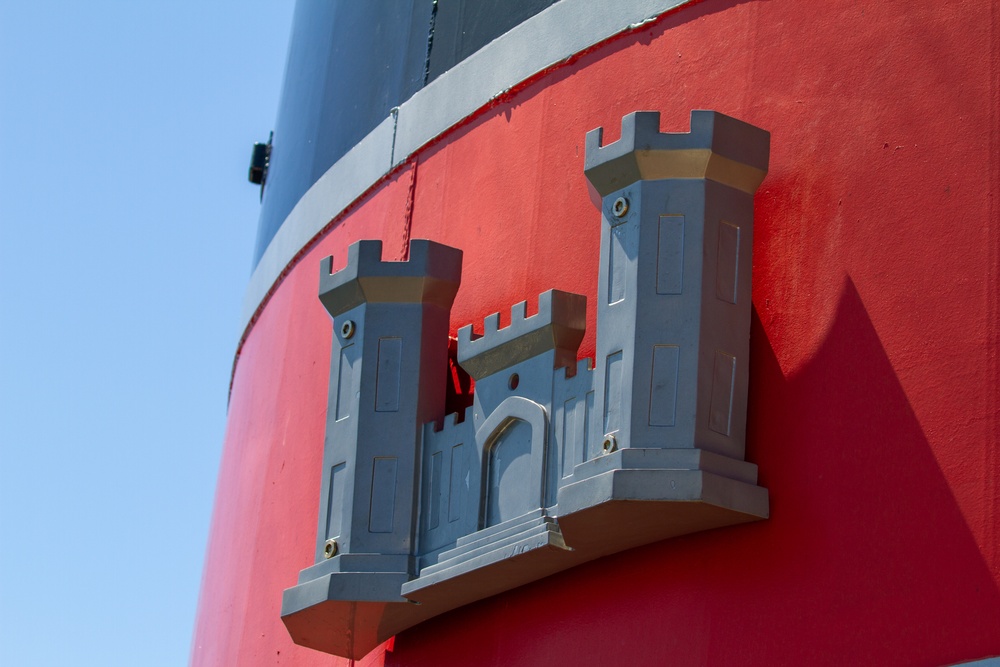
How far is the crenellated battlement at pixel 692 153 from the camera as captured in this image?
670cm

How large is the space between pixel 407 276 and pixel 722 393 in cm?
192

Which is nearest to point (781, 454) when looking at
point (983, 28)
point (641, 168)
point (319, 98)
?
point (641, 168)

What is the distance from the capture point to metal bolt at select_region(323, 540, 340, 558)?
25.3 ft

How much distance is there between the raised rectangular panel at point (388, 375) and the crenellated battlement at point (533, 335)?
369 mm

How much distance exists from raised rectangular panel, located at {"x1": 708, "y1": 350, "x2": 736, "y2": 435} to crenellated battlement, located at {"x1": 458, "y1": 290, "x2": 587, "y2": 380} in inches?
34.4

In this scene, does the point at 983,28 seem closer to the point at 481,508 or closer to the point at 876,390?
the point at 876,390

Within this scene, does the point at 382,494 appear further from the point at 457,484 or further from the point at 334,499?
the point at 457,484

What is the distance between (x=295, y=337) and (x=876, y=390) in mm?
4657

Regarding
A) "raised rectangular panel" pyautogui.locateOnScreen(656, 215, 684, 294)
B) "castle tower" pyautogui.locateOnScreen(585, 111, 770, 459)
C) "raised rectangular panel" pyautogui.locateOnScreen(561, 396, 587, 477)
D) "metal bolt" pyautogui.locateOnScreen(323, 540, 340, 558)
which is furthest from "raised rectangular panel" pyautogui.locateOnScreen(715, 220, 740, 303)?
"metal bolt" pyautogui.locateOnScreen(323, 540, 340, 558)

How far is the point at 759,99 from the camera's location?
721 cm

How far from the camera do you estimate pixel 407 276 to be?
7.94 m

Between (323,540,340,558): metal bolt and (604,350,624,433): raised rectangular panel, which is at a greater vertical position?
(604,350,624,433): raised rectangular panel

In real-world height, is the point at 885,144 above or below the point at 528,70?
below

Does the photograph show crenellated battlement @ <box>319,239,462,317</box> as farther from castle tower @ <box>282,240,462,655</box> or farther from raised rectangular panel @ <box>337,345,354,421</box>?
raised rectangular panel @ <box>337,345,354,421</box>
